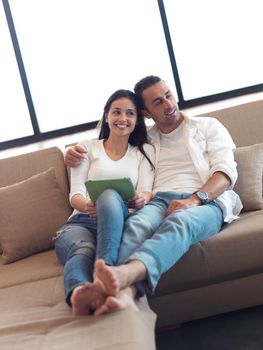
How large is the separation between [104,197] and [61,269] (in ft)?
1.32

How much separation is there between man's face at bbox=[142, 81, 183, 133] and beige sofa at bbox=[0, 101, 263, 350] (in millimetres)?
389

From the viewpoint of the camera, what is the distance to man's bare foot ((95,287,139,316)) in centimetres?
135

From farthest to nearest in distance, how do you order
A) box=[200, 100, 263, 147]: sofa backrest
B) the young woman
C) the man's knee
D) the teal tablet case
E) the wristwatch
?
box=[200, 100, 263, 147]: sofa backrest
the wristwatch
the teal tablet case
the man's knee
the young woman

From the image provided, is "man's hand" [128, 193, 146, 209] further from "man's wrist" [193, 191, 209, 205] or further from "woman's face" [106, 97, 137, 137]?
"woman's face" [106, 97, 137, 137]

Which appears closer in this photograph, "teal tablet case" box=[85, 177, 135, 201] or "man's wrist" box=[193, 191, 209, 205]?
"teal tablet case" box=[85, 177, 135, 201]

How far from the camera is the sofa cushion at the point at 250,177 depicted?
2172mm

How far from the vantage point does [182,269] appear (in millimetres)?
1783

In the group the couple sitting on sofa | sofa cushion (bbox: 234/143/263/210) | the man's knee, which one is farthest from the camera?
sofa cushion (bbox: 234/143/263/210)

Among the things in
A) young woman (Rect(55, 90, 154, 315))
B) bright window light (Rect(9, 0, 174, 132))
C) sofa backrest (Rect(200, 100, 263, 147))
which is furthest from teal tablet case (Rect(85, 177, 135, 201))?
bright window light (Rect(9, 0, 174, 132))

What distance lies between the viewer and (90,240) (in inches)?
72.9

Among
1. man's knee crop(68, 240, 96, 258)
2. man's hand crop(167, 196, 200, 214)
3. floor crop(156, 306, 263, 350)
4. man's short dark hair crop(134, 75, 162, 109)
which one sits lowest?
floor crop(156, 306, 263, 350)

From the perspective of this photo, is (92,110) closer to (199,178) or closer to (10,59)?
(10,59)

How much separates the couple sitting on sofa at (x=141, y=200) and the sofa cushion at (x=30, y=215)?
0.20 meters

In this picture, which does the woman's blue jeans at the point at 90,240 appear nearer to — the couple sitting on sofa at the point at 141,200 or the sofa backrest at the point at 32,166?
the couple sitting on sofa at the point at 141,200
